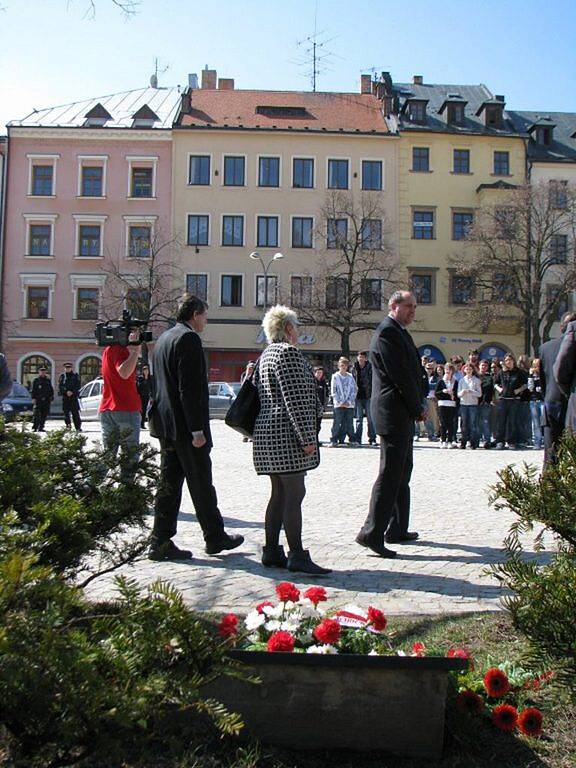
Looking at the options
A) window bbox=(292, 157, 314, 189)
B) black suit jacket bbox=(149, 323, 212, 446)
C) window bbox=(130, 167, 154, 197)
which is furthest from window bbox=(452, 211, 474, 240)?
black suit jacket bbox=(149, 323, 212, 446)

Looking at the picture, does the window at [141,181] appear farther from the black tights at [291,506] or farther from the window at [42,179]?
the black tights at [291,506]

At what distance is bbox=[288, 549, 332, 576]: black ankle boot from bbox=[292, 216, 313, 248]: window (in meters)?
42.3

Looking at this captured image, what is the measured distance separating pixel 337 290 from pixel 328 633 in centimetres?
4240

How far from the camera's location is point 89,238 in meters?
46.9

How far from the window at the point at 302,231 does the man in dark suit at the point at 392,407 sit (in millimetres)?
41030

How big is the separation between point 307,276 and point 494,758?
1714 inches

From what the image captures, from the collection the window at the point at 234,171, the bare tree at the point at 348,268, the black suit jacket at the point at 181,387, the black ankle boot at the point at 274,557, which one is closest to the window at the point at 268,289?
A: the bare tree at the point at 348,268

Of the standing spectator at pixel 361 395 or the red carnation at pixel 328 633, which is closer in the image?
the red carnation at pixel 328 633

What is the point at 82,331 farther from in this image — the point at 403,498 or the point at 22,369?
the point at 403,498

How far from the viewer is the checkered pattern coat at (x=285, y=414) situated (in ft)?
18.2

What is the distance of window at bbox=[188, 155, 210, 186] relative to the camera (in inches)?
1838

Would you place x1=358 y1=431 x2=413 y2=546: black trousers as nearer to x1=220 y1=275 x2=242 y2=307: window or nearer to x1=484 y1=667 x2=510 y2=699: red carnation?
x1=484 y1=667 x2=510 y2=699: red carnation

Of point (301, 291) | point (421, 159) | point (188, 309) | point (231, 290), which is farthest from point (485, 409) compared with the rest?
point (421, 159)

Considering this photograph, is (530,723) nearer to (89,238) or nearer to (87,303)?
(87,303)
